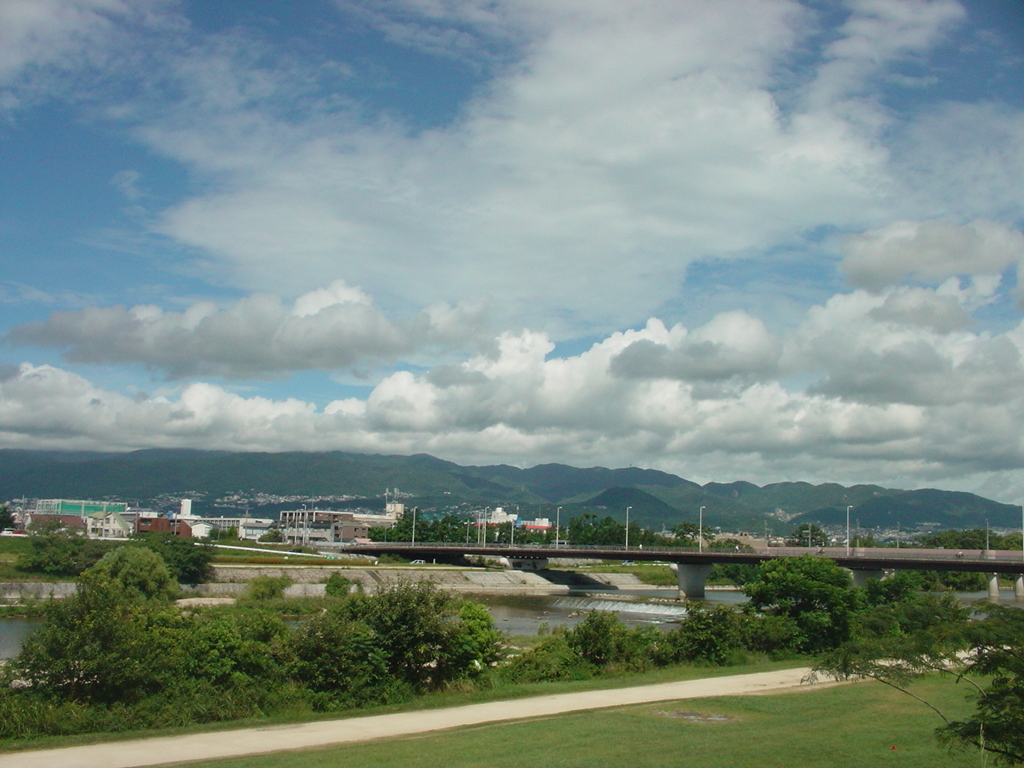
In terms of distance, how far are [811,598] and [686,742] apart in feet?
93.8

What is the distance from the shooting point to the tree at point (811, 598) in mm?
47250

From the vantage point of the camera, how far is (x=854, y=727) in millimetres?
25141

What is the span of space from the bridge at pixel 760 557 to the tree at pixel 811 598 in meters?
8.90

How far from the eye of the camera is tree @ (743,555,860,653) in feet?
155

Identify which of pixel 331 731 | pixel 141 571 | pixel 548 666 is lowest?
pixel 141 571

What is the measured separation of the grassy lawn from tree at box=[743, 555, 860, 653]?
681 inches

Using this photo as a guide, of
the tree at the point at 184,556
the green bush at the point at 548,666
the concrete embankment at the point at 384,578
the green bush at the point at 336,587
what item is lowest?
the concrete embankment at the point at 384,578

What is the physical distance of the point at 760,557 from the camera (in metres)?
106

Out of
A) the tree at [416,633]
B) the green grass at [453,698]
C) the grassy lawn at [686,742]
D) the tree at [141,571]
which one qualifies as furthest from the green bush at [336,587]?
the grassy lawn at [686,742]

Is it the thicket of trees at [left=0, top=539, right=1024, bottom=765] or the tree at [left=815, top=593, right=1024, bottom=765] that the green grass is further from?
the tree at [left=815, top=593, right=1024, bottom=765]

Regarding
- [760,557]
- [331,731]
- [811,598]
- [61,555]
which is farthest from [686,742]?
[61,555]

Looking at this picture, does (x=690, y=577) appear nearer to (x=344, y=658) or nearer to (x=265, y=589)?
(x=265, y=589)

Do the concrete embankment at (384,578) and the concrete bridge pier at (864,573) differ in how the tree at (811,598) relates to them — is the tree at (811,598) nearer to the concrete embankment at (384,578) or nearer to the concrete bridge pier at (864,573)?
the concrete embankment at (384,578)

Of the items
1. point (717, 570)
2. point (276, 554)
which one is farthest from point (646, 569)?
point (276, 554)
